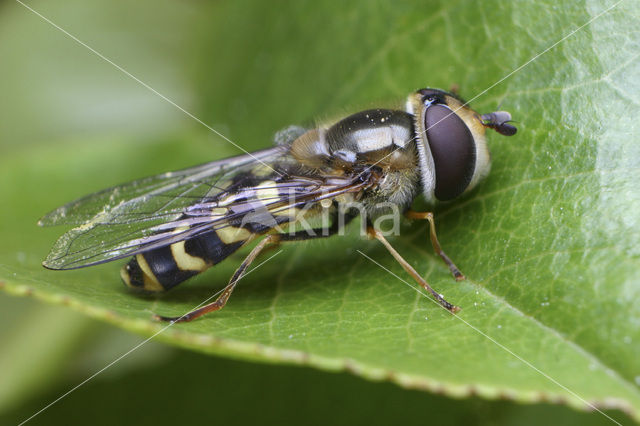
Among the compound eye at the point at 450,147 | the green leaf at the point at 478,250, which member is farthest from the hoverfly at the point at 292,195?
the green leaf at the point at 478,250

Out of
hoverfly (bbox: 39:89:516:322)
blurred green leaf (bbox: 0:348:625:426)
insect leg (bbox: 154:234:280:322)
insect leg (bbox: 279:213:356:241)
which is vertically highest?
hoverfly (bbox: 39:89:516:322)

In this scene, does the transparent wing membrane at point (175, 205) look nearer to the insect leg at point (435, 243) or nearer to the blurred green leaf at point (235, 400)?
the insect leg at point (435, 243)

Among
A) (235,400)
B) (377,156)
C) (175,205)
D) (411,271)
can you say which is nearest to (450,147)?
(377,156)

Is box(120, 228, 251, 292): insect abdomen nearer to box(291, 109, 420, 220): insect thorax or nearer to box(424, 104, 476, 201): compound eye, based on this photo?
box(291, 109, 420, 220): insect thorax

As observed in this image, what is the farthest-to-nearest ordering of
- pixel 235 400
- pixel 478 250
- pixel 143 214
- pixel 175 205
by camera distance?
pixel 235 400, pixel 175 205, pixel 143 214, pixel 478 250

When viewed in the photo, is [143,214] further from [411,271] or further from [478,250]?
[478,250]

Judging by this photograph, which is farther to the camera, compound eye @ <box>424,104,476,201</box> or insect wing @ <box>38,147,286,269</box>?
compound eye @ <box>424,104,476,201</box>

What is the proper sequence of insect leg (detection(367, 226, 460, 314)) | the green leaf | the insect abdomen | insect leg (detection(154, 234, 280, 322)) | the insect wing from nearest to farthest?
1. the green leaf
2. insect leg (detection(367, 226, 460, 314))
3. insect leg (detection(154, 234, 280, 322))
4. the insect wing
5. the insect abdomen

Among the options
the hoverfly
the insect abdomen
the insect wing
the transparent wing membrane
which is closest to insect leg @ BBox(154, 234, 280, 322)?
the hoverfly

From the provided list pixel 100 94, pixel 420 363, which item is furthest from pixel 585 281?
pixel 100 94
